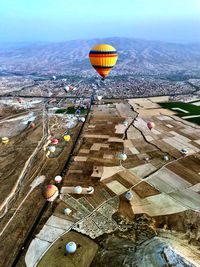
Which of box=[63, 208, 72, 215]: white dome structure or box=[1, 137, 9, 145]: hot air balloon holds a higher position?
box=[63, 208, 72, 215]: white dome structure

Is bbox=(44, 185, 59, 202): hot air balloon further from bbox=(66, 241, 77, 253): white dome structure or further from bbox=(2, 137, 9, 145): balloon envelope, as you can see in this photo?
bbox=(2, 137, 9, 145): balloon envelope

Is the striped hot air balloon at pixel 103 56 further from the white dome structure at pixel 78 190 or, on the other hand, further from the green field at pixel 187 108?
the white dome structure at pixel 78 190

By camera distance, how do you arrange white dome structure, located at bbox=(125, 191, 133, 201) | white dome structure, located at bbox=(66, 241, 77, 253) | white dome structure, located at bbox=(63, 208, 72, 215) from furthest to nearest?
white dome structure, located at bbox=(125, 191, 133, 201)
white dome structure, located at bbox=(63, 208, 72, 215)
white dome structure, located at bbox=(66, 241, 77, 253)

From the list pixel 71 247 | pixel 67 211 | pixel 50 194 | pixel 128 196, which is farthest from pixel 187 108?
pixel 71 247

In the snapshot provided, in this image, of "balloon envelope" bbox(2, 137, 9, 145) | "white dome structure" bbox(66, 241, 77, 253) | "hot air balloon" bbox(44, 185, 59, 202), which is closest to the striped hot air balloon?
"balloon envelope" bbox(2, 137, 9, 145)

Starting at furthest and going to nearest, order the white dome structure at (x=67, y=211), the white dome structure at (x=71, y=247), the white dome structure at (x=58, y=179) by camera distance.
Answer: the white dome structure at (x=58, y=179), the white dome structure at (x=67, y=211), the white dome structure at (x=71, y=247)

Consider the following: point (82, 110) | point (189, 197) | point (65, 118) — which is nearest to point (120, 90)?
point (82, 110)

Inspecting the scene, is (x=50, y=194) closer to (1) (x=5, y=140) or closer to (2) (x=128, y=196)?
(2) (x=128, y=196)

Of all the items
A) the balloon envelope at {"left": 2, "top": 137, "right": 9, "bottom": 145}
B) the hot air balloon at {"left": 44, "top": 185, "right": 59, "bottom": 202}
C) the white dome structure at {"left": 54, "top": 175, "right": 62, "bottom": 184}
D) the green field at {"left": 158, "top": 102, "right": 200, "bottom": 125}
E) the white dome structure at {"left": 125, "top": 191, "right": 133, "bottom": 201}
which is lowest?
the green field at {"left": 158, "top": 102, "right": 200, "bottom": 125}

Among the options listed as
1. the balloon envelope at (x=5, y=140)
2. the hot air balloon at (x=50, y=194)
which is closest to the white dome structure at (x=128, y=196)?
the hot air balloon at (x=50, y=194)

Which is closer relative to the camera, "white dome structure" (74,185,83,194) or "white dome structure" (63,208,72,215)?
"white dome structure" (63,208,72,215)

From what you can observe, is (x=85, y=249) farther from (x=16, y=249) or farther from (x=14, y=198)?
(x=14, y=198)
